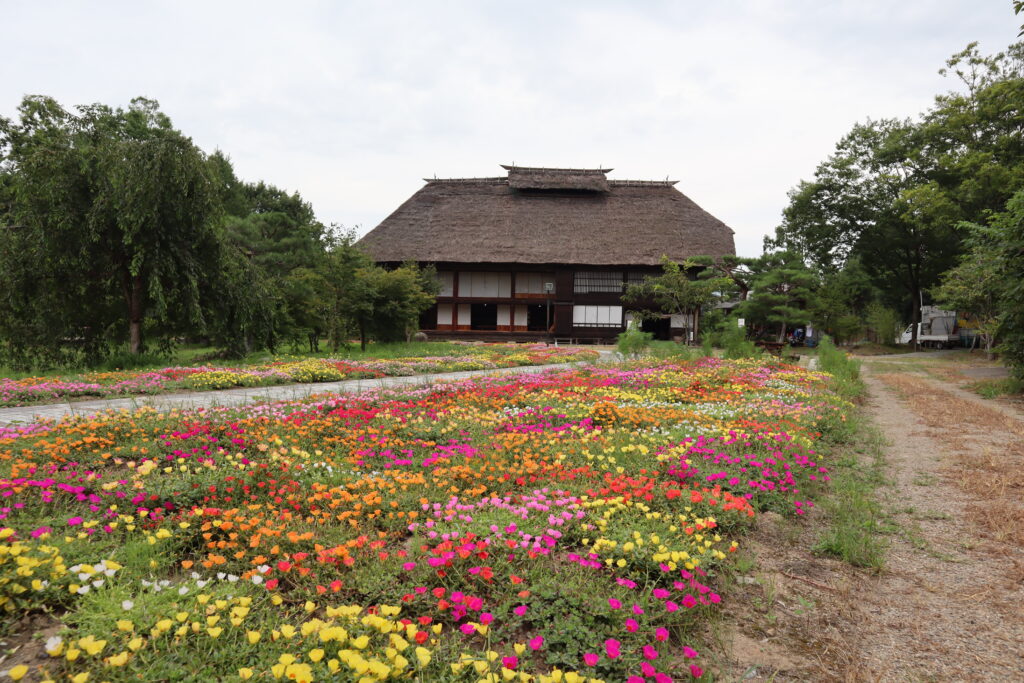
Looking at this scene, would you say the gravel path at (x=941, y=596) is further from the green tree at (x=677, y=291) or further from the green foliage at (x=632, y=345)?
the green tree at (x=677, y=291)

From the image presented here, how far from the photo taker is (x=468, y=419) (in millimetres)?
6262

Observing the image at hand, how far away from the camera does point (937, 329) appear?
37375 mm

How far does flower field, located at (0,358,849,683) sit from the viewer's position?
2084 mm

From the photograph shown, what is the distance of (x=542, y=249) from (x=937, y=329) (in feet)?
92.9

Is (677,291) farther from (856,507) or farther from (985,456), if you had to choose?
(856,507)

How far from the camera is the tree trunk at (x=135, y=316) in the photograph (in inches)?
492

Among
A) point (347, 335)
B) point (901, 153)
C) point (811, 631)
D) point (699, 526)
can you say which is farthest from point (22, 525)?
point (901, 153)

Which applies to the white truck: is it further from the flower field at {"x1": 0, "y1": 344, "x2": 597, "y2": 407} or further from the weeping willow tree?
the weeping willow tree

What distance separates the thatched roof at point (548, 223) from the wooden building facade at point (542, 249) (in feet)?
0.21

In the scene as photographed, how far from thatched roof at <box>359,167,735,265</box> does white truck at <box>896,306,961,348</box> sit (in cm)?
1592

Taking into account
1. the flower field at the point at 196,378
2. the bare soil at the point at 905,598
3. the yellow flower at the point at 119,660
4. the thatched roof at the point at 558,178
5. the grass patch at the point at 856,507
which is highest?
the thatched roof at the point at 558,178

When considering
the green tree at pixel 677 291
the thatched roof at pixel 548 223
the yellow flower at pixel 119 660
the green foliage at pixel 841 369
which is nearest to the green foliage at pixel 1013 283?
the green foliage at pixel 841 369

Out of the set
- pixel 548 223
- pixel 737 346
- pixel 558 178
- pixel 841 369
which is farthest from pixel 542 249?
pixel 841 369

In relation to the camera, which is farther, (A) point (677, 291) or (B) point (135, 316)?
(A) point (677, 291)
